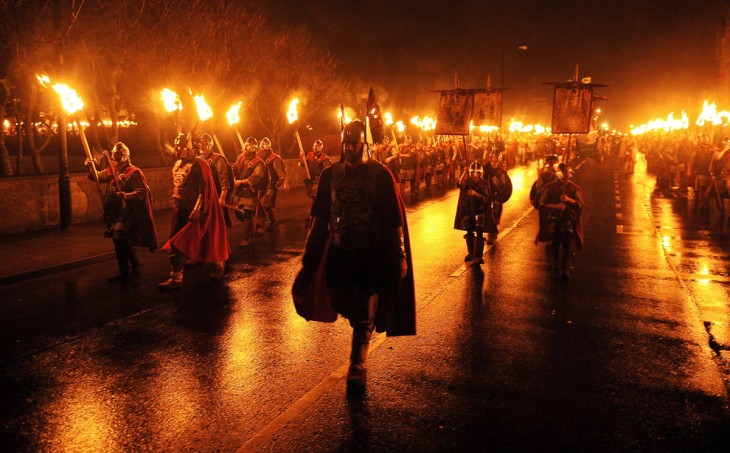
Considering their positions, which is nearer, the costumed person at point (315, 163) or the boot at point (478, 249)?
the boot at point (478, 249)

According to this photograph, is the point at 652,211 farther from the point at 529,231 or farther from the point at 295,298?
the point at 295,298

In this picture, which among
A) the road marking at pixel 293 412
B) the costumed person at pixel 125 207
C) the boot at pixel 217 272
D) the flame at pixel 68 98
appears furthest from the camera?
the flame at pixel 68 98

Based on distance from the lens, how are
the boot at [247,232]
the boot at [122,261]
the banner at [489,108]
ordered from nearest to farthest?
the boot at [122,261] < the boot at [247,232] < the banner at [489,108]

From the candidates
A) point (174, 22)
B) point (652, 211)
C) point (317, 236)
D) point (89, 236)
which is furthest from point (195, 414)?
point (174, 22)

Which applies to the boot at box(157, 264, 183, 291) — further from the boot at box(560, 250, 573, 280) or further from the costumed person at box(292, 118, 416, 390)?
the boot at box(560, 250, 573, 280)

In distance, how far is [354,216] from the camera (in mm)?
4750

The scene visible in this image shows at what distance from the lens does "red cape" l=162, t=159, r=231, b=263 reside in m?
8.22

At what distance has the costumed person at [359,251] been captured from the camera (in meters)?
4.77

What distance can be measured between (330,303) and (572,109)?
28.7 ft

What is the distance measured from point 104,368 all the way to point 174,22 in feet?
65.0

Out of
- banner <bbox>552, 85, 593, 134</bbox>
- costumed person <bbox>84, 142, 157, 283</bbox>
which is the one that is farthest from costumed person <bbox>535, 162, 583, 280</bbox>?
costumed person <bbox>84, 142, 157, 283</bbox>

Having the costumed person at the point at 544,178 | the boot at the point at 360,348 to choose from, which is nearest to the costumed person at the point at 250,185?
the costumed person at the point at 544,178

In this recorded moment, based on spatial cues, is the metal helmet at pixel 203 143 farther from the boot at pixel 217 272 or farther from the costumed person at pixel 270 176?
the costumed person at pixel 270 176

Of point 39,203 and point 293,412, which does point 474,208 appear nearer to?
point 293,412
